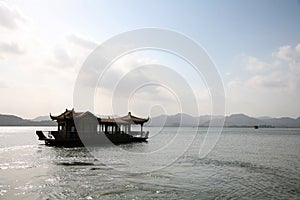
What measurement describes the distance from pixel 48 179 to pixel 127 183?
474 cm

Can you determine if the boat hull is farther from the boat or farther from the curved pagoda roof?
the curved pagoda roof

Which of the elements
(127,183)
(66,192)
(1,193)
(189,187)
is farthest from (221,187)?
(1,193)

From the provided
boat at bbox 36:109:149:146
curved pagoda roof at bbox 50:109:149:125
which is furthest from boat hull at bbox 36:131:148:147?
curved pagoda roof at bbox 50:109:149:125

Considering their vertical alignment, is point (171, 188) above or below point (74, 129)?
below

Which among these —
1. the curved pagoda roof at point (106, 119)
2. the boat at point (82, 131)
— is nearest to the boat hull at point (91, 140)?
the boat at point (82, 131)

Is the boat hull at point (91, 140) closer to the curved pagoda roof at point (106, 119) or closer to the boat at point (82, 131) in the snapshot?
→ the boat at point (82, 131)

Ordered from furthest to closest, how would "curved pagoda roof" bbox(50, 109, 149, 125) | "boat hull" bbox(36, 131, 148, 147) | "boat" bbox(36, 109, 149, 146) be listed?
"curved pagoda roof" bbox(50, 109, 149, 125) → "boat" bbox(36, 109, 149, 146) → "boat hull" bbox(36, 131, 148, 147)

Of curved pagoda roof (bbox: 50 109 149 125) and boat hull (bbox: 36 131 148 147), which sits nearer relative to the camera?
boat hull (bbox: 36 131 148 147)

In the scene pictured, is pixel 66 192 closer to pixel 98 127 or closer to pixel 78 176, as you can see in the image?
pixel 78 176

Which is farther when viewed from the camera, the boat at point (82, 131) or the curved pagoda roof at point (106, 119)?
the curved pagoda roof at point (106, 119)

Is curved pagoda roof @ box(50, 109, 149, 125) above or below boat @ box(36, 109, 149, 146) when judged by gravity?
above

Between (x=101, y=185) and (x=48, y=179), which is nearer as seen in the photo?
(x=101, y=185)

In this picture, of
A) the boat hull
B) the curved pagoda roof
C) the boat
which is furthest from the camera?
the curved pagoda roof

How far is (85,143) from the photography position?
38.9 metres
